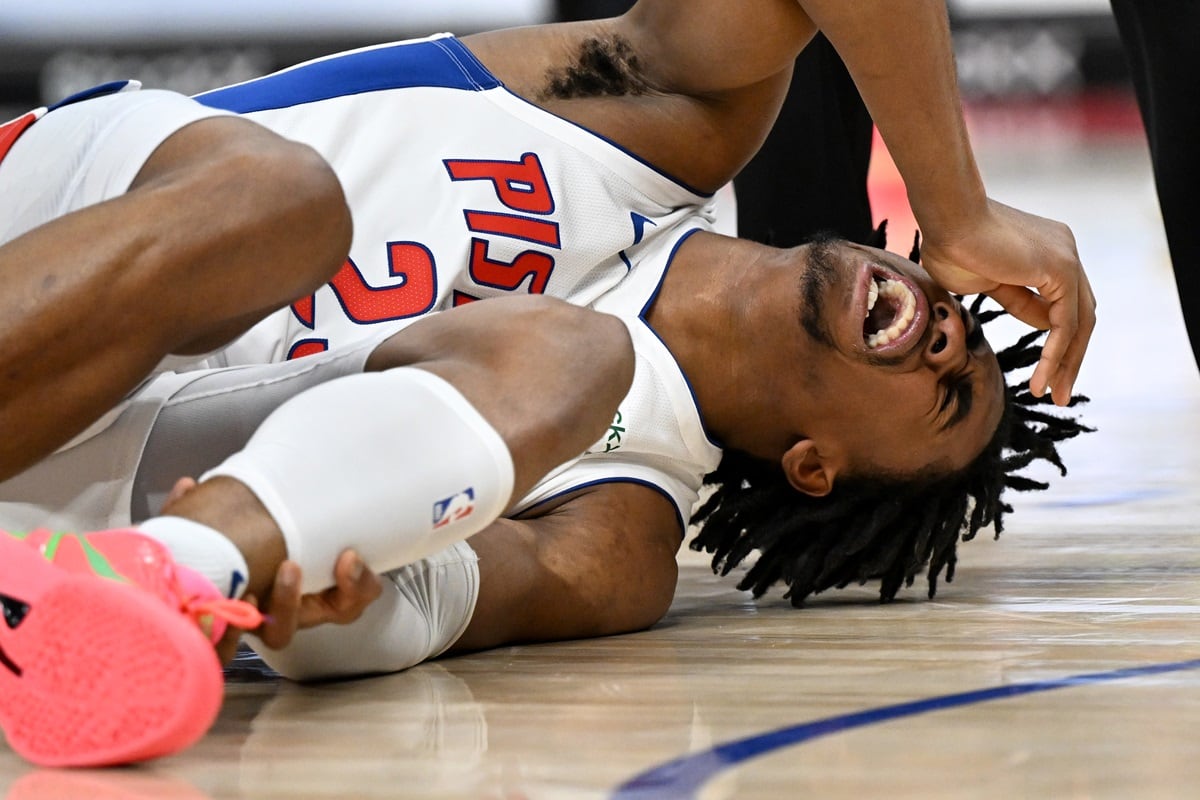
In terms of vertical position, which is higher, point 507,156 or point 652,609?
point 507,156

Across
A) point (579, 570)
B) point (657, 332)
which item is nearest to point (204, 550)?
point (579, 570)

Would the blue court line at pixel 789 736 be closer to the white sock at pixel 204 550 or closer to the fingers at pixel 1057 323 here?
the white sock at pixel 204 550

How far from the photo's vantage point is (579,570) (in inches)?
71.4

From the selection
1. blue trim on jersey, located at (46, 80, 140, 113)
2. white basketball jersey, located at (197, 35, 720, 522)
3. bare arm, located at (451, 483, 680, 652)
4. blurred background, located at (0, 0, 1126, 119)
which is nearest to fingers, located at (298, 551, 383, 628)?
bare arm, located at (451, 483, 680, 652)

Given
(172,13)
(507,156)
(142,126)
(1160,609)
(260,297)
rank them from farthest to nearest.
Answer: (172,13) < (507,156) < (1160,609) < (142,126) < (260,297)

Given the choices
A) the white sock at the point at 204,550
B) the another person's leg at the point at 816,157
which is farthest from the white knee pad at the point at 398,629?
the another person's leg at the point at 816,157

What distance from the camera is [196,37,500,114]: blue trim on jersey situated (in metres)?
2.02

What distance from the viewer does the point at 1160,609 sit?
1.85m

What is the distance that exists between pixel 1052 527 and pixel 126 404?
165cm

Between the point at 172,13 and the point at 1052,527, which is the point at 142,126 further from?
the point at 172,13

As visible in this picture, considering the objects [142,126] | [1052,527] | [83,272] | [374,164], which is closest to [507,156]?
[374,164]

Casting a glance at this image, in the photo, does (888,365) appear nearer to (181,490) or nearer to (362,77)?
(362,77)

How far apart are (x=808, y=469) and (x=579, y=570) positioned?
0.43 m

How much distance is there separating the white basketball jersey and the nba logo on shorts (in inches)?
20.8
